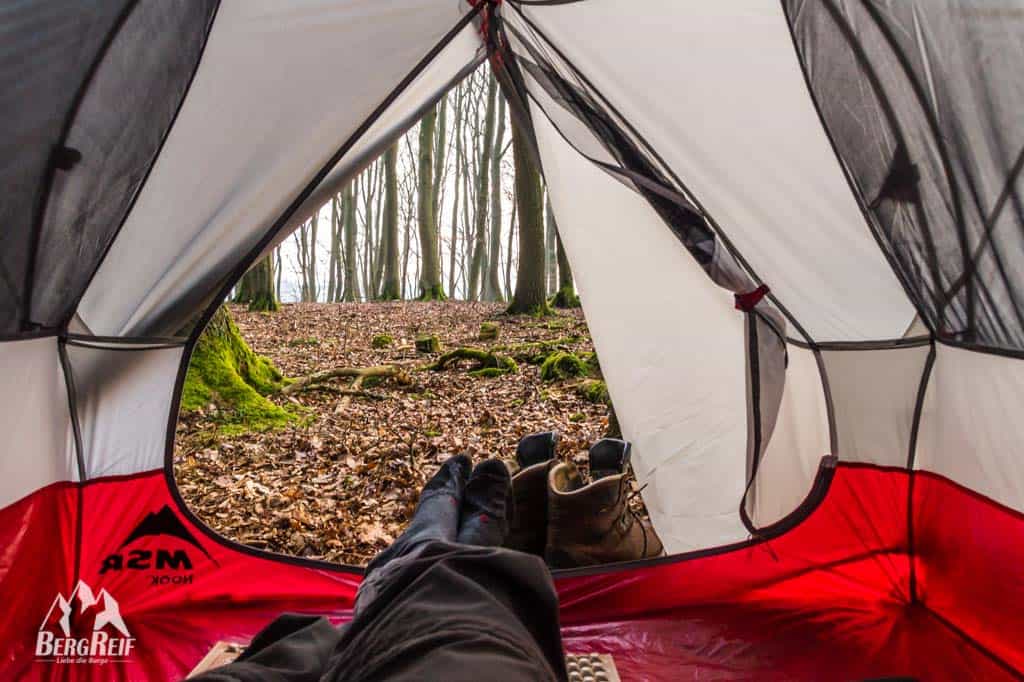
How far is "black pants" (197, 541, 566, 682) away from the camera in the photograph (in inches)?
32.2

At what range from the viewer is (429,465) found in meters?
3.47

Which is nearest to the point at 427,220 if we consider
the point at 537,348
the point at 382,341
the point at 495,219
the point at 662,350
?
the point at 382,341


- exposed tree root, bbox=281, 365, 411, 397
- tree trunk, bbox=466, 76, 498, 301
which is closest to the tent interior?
exposed tree root, bbox=281, 365, 411, 397

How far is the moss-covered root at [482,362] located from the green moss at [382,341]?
1.09m

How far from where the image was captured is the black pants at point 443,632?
82 cm

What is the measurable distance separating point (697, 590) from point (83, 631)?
182cm

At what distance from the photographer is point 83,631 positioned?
176 cm

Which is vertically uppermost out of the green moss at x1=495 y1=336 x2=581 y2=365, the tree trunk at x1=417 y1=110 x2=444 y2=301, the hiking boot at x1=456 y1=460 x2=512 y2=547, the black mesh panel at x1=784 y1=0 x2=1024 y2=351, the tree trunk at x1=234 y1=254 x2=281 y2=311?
the tree trunk at x1=417 y1=110 x2=444 y2=301

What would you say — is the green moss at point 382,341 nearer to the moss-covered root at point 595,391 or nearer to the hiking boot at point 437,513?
the moss-covered root at point 595,391

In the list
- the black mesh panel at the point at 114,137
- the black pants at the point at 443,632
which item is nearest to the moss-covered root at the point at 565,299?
the black mesh panel at the point at 114,137

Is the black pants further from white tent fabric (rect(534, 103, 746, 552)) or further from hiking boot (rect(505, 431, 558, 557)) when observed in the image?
white tent fabric (rect(534, 103, 746, 552))

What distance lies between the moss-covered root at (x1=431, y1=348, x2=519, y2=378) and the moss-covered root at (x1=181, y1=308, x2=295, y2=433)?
1572mm

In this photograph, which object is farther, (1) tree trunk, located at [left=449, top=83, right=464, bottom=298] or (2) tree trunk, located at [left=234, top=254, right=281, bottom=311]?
(1) tree trunk, located at [left=449, top=83, right=464, bottom=298]

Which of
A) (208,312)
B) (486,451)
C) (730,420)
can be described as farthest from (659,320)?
(208,312)
